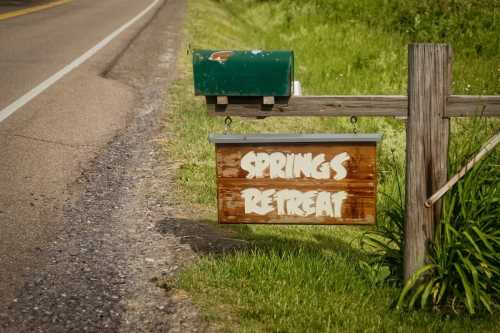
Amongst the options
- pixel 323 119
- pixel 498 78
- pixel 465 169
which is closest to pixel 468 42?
pixel 498 78

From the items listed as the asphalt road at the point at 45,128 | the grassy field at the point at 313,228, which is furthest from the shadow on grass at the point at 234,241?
the asphalt road at the point at 45,128

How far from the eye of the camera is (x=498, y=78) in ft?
43.0

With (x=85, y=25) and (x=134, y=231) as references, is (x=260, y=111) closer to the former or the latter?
(x=134, y=231)

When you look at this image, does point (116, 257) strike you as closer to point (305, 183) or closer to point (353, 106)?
point (305, 183)

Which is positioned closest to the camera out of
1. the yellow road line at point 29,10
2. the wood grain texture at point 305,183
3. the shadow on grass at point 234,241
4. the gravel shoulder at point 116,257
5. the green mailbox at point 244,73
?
the gravel shoulder at point 116,257

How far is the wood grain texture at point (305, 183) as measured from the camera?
394cm

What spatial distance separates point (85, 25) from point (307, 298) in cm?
1342

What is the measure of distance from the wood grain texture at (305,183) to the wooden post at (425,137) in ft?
0.73

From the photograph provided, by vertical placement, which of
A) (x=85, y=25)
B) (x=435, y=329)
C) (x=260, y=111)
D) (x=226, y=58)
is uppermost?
(x=85, y=25)

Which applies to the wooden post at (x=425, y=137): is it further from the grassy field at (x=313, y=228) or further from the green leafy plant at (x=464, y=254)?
the grassy field at (x=313, y=228)

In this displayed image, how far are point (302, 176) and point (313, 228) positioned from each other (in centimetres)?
180

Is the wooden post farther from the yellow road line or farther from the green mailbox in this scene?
the yellow road line

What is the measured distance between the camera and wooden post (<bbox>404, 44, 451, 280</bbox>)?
12.6ft

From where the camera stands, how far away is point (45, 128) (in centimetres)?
724
